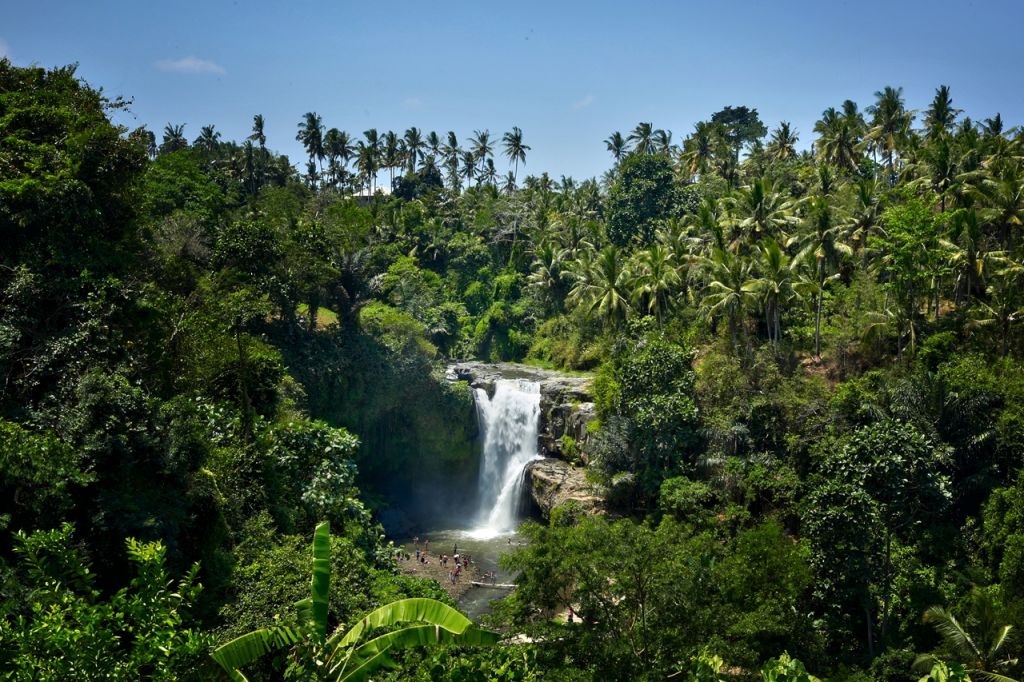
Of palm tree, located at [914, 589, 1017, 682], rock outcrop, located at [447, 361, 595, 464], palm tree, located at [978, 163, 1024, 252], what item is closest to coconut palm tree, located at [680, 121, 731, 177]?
rock outcrop, located at [447, 361, 595, 464]

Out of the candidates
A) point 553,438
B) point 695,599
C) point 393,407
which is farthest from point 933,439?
point 393,407

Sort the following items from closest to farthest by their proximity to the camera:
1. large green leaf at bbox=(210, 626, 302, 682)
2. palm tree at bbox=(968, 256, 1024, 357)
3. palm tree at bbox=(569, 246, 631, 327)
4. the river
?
large green leaf at bbox=(210, 626, 302, 682), palm tree at bbox=(968, 256, 1024, 357), the river, palm tree at bbox=(569, 246, 631, 327)

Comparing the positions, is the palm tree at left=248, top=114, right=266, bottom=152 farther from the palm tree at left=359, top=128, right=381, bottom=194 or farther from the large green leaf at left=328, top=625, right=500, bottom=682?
the large green leaf at left=328, top=625, right=500, bottom=682

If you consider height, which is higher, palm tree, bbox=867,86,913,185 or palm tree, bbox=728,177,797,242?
palm tree, bbox=867,86,913,185

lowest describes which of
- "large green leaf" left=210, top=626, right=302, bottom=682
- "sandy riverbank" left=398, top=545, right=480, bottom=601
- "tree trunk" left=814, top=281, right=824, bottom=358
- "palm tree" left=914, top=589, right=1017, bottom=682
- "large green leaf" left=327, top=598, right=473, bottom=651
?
"sandy riverbank" left=398, top=545, right=480, bottom=601

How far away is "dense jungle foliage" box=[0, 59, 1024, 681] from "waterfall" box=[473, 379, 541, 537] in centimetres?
190

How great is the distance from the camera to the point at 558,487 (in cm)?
3941

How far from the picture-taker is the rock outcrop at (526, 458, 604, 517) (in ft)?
122

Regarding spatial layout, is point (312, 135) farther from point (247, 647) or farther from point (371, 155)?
point (247, 647)

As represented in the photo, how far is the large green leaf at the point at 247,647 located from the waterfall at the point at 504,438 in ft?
107

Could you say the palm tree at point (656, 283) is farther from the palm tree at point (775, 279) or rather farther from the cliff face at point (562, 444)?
the palm tree at point (775, 279)

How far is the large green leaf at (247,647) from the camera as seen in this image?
1084 centimetres

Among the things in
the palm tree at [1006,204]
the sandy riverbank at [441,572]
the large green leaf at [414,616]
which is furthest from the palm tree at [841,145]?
the large green leaf at [414,616]

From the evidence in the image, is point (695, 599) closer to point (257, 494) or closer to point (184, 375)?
point (257, 494)
